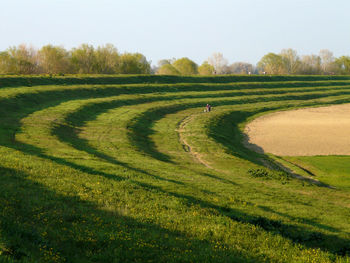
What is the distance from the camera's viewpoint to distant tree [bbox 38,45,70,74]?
341ft

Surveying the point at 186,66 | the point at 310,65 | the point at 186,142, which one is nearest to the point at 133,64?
the point at 186,66

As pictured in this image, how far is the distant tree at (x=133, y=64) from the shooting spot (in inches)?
5000

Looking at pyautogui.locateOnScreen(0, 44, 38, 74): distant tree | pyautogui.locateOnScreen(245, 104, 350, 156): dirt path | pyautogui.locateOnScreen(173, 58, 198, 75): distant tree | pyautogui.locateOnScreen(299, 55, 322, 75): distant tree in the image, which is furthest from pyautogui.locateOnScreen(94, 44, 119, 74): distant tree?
pyautogui.locateOnScreen(299, 55, 322, 75): distant tree

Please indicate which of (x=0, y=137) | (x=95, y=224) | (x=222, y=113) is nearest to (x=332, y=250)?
(x=95, y=224)

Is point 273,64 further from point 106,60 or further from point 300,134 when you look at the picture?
point 300,134

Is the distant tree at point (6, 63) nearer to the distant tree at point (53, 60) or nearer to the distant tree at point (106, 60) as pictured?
the distant tree at point (53, 60)

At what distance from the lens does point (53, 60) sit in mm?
106312

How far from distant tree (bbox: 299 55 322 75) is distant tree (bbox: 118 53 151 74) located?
292 feet

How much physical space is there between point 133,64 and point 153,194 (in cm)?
11316

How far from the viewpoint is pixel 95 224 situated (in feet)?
49.2

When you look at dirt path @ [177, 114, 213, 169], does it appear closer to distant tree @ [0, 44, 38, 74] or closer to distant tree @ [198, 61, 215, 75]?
distant tree @ [0, 44, 38, 74]

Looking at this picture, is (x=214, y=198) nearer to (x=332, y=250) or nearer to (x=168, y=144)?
(x=332, y=250)

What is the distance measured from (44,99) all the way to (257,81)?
8554 centimetres

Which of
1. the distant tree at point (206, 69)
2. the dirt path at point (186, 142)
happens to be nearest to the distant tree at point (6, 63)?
the dirt path at point (186, 142)
